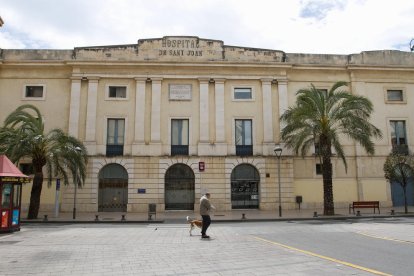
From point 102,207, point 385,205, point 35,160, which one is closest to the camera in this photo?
point 35,160

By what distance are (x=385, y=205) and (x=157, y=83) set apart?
20.6 metres

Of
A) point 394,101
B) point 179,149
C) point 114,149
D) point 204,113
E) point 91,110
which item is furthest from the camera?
point 394,101

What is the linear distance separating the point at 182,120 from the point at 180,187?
17.2 feet

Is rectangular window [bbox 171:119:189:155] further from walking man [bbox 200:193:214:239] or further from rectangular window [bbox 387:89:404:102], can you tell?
rectangular window [bbox 387:89:404:102]

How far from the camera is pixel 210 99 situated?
96.3ft

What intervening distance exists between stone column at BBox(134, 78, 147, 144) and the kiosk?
1250 cm

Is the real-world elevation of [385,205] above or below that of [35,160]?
below

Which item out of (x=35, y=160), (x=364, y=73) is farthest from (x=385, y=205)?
(x=35, y=160)

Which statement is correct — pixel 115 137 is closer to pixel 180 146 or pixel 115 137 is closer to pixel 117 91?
pixel 117 91

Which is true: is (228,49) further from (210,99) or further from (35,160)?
(35,160)

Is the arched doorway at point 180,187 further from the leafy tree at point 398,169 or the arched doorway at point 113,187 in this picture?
the leafy tree at point 398,169

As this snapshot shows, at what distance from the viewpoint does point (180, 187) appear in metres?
28.3

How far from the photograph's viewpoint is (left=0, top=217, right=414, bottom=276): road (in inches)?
300

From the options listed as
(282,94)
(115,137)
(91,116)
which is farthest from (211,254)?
(282,94)
